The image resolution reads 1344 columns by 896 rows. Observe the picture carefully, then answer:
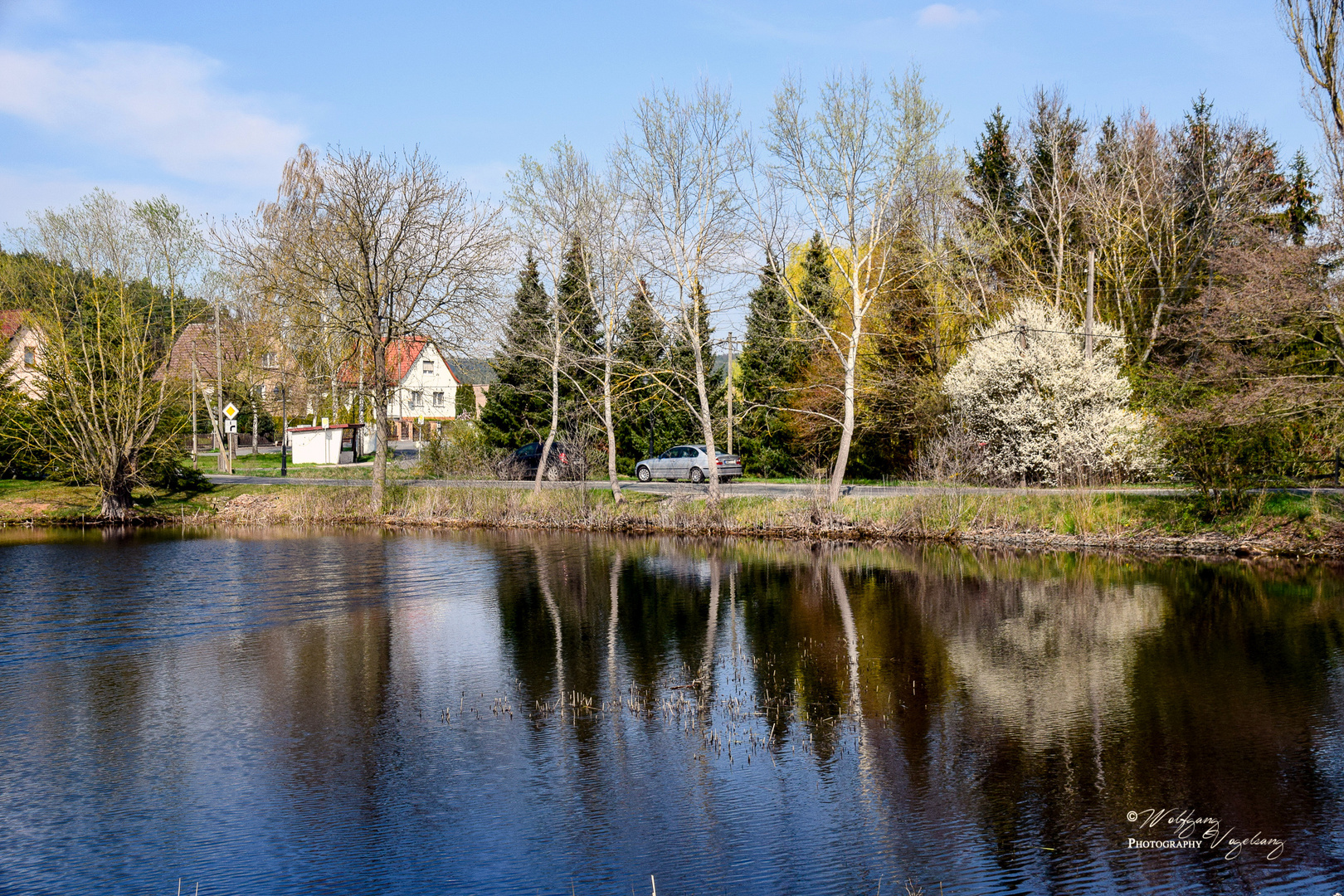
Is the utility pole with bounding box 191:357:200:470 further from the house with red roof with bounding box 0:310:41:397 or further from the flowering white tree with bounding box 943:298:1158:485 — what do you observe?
the flowering white tree with bounding box 943:298:1158:485

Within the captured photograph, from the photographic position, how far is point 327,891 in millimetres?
7797

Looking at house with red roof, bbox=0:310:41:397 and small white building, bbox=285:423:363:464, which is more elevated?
house with red roof, bbox=0:310:41:397

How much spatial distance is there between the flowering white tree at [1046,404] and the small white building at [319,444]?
30.7m

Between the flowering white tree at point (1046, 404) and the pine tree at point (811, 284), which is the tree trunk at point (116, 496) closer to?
the pine tree at point (811, 284)

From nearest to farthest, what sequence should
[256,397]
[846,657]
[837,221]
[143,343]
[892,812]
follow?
[892,812]
[846,657]
[837,221]
[143,343]
[256,397]

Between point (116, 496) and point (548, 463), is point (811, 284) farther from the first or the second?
point (116, 496)

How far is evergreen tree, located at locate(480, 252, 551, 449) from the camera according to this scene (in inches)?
1393

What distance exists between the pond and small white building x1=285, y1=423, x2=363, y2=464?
92.8 feet

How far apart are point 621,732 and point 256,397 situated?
49.6 m

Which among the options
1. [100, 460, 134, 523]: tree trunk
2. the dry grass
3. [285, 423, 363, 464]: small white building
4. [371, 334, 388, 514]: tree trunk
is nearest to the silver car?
the dry grass

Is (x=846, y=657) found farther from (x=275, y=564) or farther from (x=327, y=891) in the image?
(x=275, y=564)

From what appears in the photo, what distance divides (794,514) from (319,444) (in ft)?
96.1

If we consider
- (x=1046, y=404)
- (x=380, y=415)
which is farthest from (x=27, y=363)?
(x=1046, y=404)

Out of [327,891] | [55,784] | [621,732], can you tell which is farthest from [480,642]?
[327,891]
